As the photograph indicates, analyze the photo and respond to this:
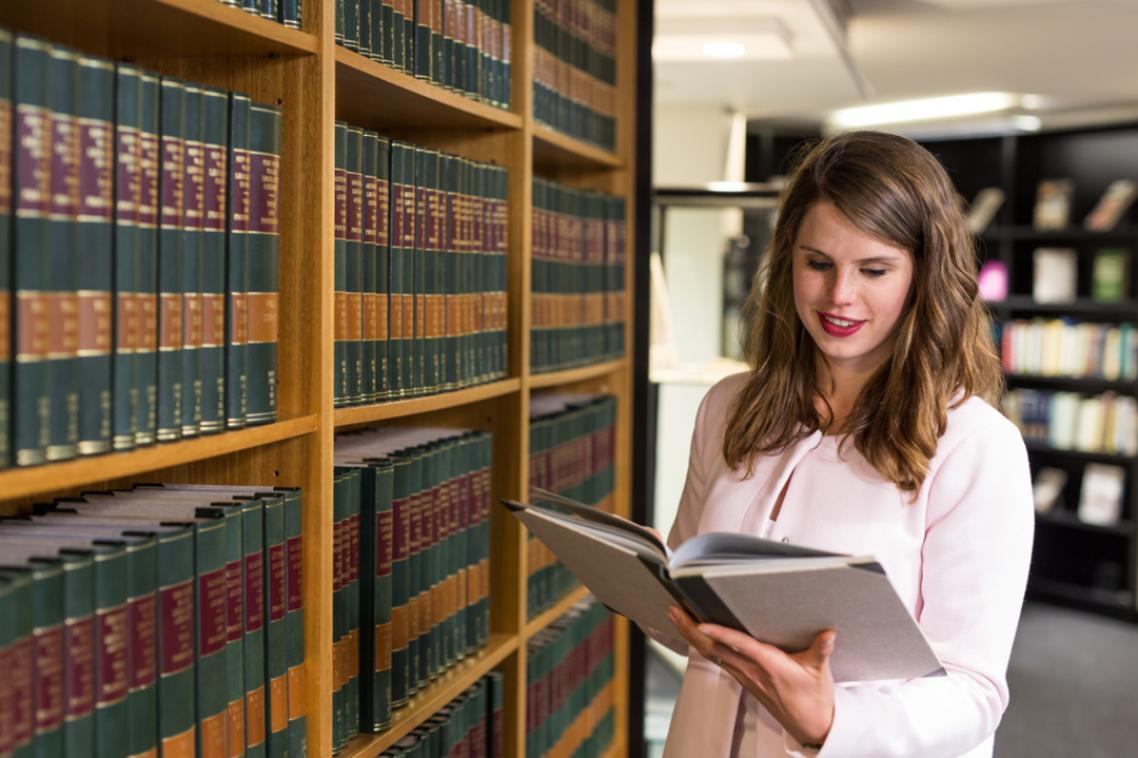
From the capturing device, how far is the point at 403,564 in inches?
66.1

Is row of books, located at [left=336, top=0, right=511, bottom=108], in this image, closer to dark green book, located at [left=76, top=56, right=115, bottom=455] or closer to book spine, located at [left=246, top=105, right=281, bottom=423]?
book spine, located at [left=246, top=105, right=281, bottom=423]

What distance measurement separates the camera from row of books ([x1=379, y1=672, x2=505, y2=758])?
1.75m

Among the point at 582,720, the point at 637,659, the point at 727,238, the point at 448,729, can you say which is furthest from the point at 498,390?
the point at 727,238

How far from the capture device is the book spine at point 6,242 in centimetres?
93

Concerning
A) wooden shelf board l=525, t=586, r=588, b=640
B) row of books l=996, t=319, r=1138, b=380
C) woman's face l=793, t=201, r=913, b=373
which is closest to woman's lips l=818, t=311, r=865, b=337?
woman's face l=793, t=201, r=913, b=373

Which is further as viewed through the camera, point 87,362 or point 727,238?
point 727,238

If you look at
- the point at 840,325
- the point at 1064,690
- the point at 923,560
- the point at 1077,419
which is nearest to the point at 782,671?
the point at 923,560

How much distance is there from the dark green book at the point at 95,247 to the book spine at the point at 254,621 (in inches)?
10.1

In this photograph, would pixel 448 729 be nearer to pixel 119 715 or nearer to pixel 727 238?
pixel 119 715

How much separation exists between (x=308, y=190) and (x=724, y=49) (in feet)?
8.77

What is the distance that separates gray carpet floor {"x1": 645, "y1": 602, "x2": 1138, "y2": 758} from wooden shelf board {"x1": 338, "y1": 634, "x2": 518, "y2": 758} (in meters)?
1.26

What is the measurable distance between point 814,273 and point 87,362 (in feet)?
2.81

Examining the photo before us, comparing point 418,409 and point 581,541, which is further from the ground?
point 418,409

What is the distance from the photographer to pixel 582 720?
101 inches
